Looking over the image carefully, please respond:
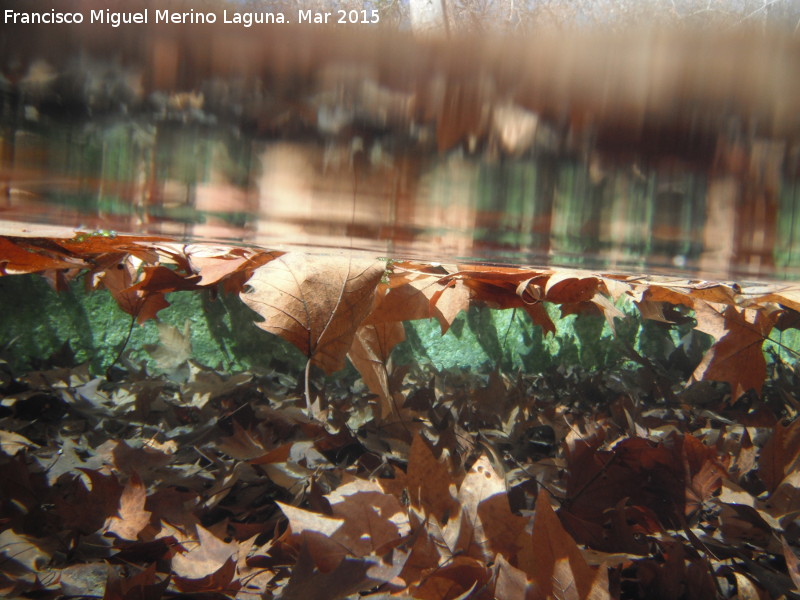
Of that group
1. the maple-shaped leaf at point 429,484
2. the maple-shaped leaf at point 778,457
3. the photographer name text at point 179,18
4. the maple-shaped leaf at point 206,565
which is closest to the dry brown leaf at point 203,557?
the maple-shaped leaf at point 206,565

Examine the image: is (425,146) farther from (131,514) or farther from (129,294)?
(129,294)

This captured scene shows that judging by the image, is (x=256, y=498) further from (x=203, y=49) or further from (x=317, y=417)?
(x=203, y=49)

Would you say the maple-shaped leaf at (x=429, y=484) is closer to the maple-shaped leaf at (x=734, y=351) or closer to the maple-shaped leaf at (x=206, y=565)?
the maple-shaped leaf at (x=206, y=565)

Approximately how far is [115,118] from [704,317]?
0.54 metres

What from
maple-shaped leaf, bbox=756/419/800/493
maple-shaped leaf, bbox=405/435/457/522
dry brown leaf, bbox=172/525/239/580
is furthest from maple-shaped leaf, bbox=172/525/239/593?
maple-shaped leaf, bbox=756/419/800/493

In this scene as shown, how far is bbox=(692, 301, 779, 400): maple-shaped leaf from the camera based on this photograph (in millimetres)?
463

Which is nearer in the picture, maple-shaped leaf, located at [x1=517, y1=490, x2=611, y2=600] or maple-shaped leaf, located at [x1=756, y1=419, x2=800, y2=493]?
maple-shaped leaf, located at [x1=517, y1=490, x2=611, y2=600]

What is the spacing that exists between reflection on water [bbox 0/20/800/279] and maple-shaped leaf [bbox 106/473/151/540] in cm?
18

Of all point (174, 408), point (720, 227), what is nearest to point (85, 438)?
point (174, 408)

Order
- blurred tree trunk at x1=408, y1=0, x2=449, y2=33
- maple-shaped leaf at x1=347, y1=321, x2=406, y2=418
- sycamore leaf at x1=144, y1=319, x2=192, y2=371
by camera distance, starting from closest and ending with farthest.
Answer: blurred tree trunk at x1=408, y1=0, x2=449, y2=33 < maple-shaped leaf at x1=347, y1=321, x2=406, y2=418 < sycamore leaf at x1=144, y1=319, x2=192, y2=371

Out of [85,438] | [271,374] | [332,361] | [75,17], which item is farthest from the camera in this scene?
[271,374]

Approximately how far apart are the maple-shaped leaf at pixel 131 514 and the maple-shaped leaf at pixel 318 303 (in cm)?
14

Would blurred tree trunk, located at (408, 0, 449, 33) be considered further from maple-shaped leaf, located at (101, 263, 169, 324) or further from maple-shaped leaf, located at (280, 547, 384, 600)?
maple-shaped leaf, located at (101, 263, 169, 324)

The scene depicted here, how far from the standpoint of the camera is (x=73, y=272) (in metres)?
0.66
